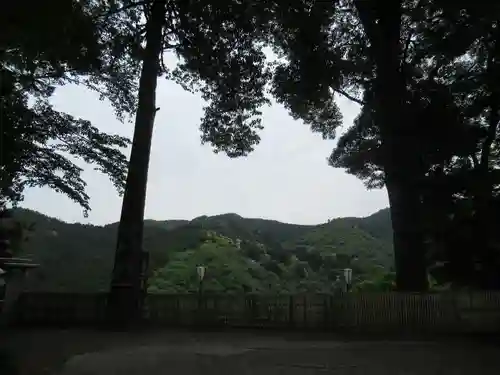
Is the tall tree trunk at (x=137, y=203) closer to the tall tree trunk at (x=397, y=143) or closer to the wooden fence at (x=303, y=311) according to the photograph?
the wooden fence at (x=303, y=311)

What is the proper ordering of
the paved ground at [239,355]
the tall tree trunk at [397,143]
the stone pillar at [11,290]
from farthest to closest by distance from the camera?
the stone pillar at [11,290]
the tall tree trunk at [397,143]
the paved ground at [239,355]

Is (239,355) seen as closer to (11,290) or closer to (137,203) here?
(137,203)

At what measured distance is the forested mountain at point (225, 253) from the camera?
22016 millimetres

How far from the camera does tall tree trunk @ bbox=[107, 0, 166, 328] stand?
13312 mm

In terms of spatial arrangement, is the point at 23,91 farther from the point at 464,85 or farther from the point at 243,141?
the point at 464,85

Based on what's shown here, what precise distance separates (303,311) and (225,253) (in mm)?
12015

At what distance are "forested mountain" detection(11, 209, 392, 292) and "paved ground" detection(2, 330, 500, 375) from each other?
28.7 feet

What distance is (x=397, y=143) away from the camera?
11984 mm

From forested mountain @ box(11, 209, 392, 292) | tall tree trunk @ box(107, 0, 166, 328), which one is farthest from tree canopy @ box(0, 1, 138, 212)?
forested mountain @ box(11, 209, 392, 292)

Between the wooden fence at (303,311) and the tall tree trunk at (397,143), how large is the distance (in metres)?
1.25

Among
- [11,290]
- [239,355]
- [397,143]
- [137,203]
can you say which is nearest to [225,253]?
[137,203]

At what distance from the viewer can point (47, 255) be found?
22.6 m

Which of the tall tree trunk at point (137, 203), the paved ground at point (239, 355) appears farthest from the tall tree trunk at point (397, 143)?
the tall tree trunk at point (137, 203)

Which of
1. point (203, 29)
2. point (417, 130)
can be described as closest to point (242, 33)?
point (203, 29)
